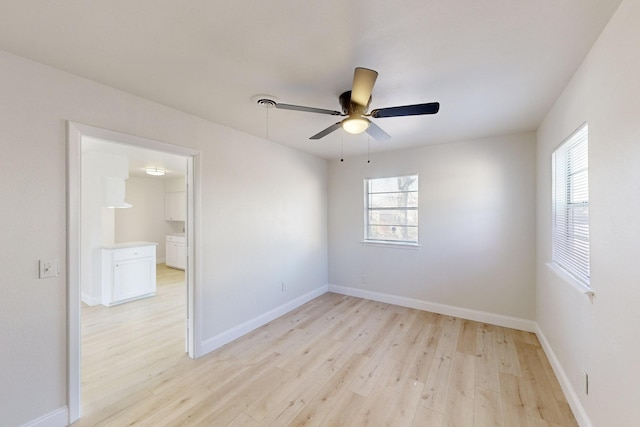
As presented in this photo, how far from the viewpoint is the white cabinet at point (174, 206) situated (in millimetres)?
7496

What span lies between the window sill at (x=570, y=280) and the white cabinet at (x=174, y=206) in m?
7.84

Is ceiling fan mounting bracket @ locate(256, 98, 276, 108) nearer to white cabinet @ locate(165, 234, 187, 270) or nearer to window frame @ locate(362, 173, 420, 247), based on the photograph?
window frame @ locate(362, 173, 420, 247)

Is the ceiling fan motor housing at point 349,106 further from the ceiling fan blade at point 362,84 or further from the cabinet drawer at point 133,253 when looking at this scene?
the cabinet drawer at point 133,253

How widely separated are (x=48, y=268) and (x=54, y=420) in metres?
1.06

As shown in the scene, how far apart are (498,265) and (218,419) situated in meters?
3.61

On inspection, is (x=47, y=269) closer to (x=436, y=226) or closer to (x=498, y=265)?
(x=436, y=226)

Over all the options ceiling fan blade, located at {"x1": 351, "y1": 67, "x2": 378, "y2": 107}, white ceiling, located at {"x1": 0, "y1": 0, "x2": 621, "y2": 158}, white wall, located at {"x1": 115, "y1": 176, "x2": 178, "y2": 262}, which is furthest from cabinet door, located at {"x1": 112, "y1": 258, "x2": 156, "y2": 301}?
ceiling fan blade, located at {"x1": 351, "y1": 67, "x2": 378, "y2": 107}

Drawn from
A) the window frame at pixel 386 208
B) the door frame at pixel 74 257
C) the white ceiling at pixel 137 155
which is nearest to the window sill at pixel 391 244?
the window frame at pixel 386 208

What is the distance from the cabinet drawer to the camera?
4367 millimetres

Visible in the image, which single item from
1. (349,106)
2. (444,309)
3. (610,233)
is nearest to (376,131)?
(349,106)

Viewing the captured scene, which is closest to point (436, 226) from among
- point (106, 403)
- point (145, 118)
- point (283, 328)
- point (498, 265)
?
point (498, 265)

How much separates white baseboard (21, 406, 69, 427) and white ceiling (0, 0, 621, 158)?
2.42 metres

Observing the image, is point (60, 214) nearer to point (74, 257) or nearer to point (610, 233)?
point (74, 257)

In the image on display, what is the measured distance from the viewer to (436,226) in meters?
3.95
